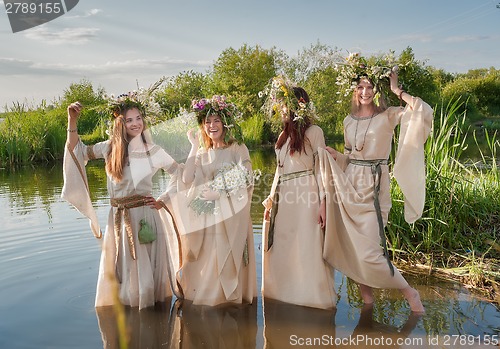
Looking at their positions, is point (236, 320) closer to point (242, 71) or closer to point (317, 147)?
point (317, 147)

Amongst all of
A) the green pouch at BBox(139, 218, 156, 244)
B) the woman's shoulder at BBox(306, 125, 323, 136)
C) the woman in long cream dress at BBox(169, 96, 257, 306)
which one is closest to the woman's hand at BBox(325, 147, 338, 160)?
the woman's shoulder at BBox(306, 125, 323, 136)

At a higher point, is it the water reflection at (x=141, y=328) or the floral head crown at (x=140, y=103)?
the floral head crown at (x=140, y=103)

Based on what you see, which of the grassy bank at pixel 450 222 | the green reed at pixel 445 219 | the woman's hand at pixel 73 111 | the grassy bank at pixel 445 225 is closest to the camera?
the woman's hand at pixel 73 111

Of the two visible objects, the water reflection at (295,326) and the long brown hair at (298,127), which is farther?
the long brown hair at (298,127)

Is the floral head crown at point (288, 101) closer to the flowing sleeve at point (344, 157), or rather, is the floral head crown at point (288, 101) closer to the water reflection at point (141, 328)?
the flowing sleeve at point (344, 157)

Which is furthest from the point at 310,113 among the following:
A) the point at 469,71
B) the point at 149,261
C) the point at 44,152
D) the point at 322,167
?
the point at 469,71

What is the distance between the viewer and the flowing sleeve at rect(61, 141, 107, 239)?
4730 mm

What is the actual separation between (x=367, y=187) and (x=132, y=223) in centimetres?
221

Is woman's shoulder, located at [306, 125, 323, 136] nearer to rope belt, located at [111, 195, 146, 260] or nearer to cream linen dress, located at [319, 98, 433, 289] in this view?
cream linen dress, located at [319, 98, 433, 289]

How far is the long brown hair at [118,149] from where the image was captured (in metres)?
4.65

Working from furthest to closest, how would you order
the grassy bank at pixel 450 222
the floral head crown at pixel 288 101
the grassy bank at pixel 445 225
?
the grassy bank at pixel 445 225, the grassy bank at pixel 450 222, the floral head crown at pixel 288 101

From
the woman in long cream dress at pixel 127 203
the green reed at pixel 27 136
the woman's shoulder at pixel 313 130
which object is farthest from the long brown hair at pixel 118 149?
the green reed at pixel 27 136

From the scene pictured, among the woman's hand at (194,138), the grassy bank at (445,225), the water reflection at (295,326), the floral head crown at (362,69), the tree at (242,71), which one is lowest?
the water reflection at (295,326)

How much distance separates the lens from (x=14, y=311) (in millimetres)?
4973
